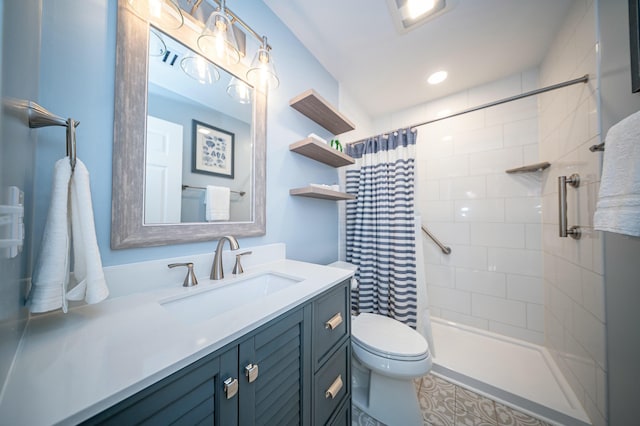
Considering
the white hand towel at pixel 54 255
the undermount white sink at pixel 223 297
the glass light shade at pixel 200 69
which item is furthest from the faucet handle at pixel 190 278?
the glass light shade at pixel 200 69

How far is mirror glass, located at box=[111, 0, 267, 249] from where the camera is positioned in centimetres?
71

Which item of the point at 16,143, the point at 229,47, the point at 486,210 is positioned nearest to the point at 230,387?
the point at 16,143

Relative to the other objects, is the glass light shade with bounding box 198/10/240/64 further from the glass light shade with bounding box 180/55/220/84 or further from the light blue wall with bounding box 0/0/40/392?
the light blue wall with bounding box 0/0/40/392

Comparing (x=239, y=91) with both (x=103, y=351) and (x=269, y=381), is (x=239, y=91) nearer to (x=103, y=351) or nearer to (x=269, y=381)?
(x=103, y=351)

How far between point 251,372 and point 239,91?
1207 millimetres

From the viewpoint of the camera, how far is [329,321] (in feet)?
2.77

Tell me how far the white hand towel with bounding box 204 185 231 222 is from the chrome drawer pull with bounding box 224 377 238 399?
0.66m

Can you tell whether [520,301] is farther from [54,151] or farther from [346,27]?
[54,151]

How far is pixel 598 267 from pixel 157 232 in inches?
79.1

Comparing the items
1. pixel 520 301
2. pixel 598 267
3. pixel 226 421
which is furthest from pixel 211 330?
pixel 520 301

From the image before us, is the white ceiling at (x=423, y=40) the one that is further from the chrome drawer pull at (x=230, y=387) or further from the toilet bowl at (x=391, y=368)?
the toilet bowl at (x=391, y=368)

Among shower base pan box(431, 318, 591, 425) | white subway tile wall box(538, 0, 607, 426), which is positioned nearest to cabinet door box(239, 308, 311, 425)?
shower base pan box(431, 318, 591, 425)

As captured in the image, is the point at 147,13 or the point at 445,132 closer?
the point at 147,13

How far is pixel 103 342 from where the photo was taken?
0.44m
